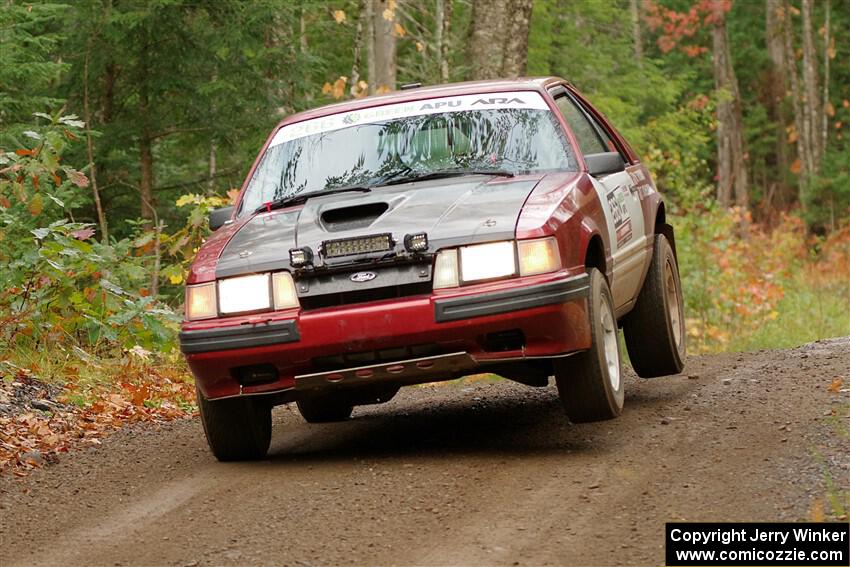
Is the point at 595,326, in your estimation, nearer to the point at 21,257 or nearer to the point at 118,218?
the point at 21,257

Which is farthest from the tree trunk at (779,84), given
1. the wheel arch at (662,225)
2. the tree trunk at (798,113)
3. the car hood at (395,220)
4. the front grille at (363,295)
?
the front grille at (363,295)

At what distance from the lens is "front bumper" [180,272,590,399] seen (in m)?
5.77

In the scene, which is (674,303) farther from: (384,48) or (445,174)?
(384,48)

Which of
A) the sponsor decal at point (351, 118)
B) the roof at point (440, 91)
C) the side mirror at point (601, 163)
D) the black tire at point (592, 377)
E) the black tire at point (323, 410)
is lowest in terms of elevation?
the black tire at point (323, 410)

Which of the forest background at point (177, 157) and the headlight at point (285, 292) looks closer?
the headlight at point (285, 292)

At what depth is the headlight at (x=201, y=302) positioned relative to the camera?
6.10 m

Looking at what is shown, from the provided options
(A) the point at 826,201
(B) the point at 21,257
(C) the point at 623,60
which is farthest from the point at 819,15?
(B) the point at 21,257

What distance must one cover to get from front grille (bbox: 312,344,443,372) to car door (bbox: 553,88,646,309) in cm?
141

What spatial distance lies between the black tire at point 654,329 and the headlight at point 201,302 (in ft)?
9.93

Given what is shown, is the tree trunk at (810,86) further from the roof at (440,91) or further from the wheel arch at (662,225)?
the roof at (440,91)

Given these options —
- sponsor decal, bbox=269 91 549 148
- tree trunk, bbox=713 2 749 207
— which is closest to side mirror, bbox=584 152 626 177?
sponsor decal, bbox=269 91 549 148

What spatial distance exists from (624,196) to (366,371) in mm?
2465

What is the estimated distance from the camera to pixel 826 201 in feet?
102

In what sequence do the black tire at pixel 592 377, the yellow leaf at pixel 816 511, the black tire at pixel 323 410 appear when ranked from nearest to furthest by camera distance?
the yellow leaf at pixel 816 511, the black tire at pixel 592 377, the black tire at pixel 323 410
